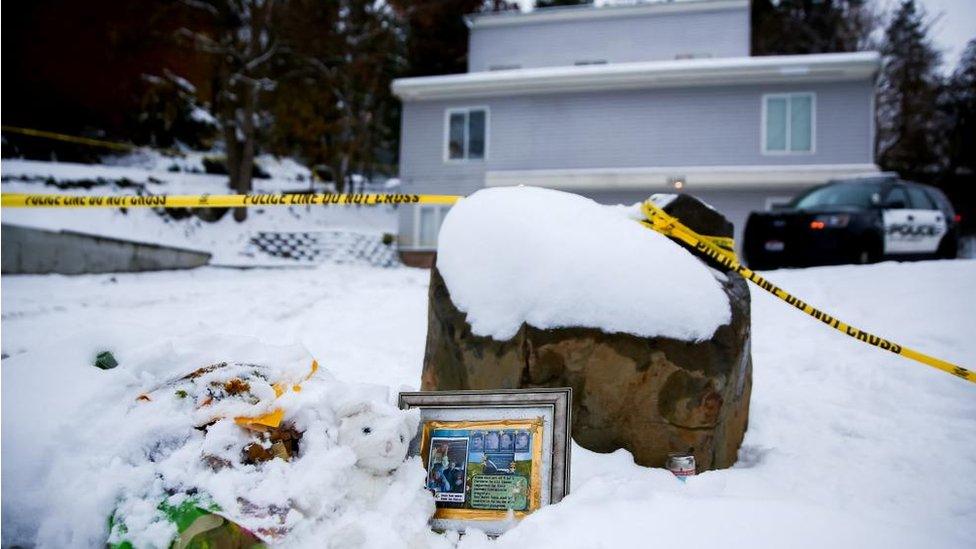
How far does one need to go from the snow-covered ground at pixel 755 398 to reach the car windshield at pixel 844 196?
2.39 meters

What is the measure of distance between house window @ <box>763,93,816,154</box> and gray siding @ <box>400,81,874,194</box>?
0.18 m

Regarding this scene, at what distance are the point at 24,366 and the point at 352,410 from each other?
53.4 inches

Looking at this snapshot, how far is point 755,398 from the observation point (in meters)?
4.48

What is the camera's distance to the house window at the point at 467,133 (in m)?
17.8

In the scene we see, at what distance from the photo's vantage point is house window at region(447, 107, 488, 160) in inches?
699

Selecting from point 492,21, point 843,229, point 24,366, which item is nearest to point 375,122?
point 492,21

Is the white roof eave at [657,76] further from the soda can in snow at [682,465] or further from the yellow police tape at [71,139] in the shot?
the soda can in snow at [682,465]

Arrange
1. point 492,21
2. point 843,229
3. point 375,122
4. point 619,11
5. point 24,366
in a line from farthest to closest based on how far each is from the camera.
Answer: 1. point 375,122
2. point 492,21
3. point 619,11
4. point 843,229
5. point 24,366

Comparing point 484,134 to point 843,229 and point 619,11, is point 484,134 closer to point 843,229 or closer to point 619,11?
point 619,11

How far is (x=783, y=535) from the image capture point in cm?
211

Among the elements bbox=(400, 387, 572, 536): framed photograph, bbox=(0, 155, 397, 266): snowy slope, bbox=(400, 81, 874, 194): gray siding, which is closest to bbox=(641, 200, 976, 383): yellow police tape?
bbox=(400, 387, 572, 536): framed photograph

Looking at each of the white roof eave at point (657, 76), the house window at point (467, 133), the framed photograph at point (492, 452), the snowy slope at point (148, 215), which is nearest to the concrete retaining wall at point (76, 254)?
the snowy slope at point (148, 215)

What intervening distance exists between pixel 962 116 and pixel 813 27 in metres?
8.30

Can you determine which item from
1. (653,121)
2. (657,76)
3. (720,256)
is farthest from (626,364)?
(653,121)
